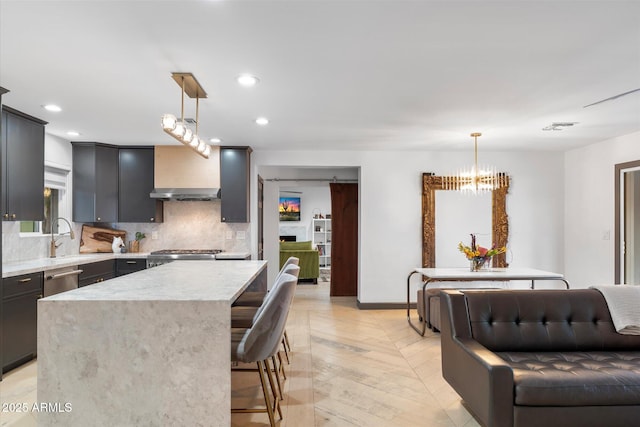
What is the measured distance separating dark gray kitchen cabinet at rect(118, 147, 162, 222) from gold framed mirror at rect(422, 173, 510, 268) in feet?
12.6

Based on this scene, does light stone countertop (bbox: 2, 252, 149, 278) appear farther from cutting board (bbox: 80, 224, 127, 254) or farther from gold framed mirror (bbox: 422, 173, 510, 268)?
gold framed mirror (bbox: 422, 173, 510, 268)

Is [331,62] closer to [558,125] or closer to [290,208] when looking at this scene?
[558,125]

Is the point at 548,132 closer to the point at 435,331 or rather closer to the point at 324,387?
the point at 435,331

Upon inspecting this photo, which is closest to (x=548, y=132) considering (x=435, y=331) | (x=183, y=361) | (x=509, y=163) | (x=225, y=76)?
(x=509, y=163)

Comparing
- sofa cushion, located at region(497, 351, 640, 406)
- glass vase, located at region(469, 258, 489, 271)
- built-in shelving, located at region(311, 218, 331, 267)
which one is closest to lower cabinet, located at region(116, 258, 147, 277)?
glass vase, located at region(469, 258, 489, 271)

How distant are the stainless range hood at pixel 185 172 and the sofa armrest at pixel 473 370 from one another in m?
3.69

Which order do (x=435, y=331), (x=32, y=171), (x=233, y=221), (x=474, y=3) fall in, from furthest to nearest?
(x=233, y=221) < (x=435, y=331) < (x=32, y=171) < (x=474, y=3)

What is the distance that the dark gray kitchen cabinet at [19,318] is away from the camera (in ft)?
11.2

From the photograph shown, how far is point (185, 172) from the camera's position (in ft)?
18.5

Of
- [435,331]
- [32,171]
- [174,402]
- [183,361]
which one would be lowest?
[435,331]

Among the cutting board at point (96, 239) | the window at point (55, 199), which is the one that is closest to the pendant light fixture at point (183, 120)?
the window at point (55, 199)

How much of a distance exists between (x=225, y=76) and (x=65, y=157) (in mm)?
3439

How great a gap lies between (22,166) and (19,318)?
56.5 inches

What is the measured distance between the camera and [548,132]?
189 inches
